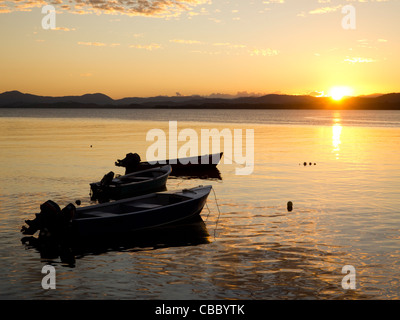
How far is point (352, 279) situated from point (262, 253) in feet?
14.2

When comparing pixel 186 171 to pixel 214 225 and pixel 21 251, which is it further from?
pixel 21 251

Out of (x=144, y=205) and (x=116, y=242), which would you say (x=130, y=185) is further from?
(x=116, y=242)

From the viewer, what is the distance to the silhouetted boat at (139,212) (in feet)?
71.4

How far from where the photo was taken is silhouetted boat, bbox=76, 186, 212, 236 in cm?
2177

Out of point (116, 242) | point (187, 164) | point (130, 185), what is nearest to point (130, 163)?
point (187, 164)

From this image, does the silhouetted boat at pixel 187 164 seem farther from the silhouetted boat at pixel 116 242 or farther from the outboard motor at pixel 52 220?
the outboard motor at pixel 52 220

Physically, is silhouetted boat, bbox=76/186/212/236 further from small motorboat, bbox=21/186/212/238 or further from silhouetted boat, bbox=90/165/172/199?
silhouetted boat, bbox=90/165/172/199

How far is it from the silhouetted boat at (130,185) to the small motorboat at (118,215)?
669 cm

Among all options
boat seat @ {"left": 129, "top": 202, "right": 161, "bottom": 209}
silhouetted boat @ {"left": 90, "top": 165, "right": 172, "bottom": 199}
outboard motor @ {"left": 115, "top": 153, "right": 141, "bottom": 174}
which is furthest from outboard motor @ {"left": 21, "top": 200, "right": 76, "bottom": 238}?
outboard motor @ {"left": 115, "top": 153, "right": 141, "bottom": 174}

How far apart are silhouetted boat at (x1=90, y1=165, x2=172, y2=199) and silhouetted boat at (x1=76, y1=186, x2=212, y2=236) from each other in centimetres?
666

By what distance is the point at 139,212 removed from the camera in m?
23.1

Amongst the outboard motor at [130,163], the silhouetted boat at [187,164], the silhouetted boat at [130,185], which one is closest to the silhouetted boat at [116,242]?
the silhouetted boat at [130,185]

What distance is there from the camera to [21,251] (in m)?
19.9

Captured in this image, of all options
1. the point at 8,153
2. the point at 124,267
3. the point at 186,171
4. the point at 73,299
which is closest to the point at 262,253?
the point at 124,267
